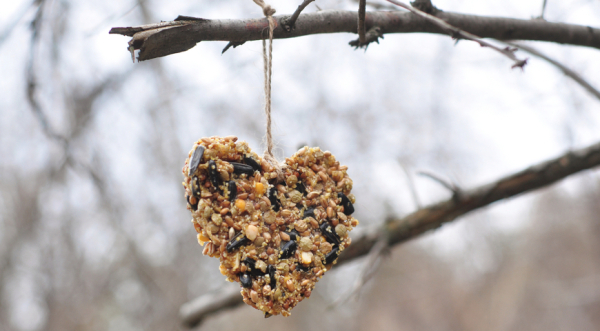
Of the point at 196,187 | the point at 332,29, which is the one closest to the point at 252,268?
the point at 196,187

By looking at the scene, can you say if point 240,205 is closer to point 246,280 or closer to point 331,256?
point 246,280

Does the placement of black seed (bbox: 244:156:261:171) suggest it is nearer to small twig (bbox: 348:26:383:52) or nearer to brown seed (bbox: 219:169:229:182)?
brown seed (bbox: 219:169:229:182)

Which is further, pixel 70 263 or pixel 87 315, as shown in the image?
pixel 87 315

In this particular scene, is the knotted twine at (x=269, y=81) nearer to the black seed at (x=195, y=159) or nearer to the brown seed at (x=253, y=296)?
the black seed at (x=195, y=159)

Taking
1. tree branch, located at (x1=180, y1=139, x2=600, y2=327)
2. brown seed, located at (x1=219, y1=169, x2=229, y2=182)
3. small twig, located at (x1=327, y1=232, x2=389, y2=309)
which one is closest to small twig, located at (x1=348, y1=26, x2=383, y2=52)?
brown seed, located at (x1=219, y1=169, x2=229, y2=182)

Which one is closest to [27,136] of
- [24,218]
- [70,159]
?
[24,218]

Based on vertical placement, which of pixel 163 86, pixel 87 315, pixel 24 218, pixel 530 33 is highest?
pixel 530 33

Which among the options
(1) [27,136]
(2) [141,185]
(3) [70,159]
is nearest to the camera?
(3) [70,159]

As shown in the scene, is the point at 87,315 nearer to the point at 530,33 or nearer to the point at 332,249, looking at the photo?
the point at 332,249
